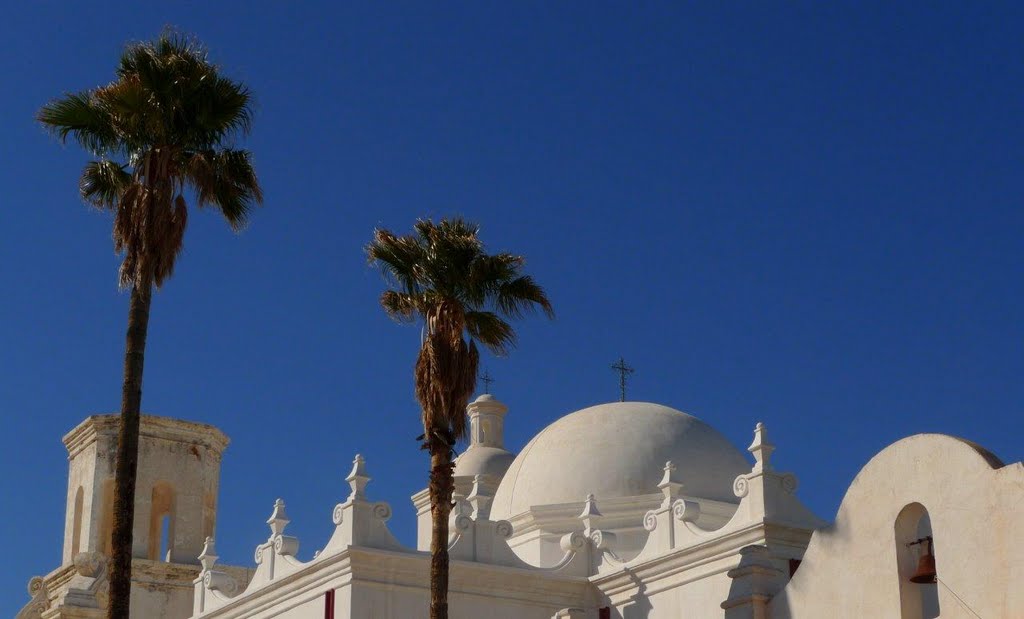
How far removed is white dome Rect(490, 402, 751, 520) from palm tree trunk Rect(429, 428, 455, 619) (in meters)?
11.7

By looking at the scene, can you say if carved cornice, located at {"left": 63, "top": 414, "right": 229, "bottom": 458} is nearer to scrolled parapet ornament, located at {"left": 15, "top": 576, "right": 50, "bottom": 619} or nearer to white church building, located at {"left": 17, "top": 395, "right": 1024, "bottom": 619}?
white church building, located at {"left": 17, "top": 395, "right": 1024, "bottom": 619}

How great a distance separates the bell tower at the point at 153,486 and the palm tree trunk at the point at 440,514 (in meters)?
19.5

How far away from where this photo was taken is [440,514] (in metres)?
22.7

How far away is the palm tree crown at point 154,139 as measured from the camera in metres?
21.7

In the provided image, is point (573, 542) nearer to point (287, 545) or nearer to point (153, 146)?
point (287, 545)

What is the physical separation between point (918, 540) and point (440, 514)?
713 cm

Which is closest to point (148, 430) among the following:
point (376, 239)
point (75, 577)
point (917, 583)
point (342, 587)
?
point (75, 577)

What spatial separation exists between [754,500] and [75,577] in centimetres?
2009

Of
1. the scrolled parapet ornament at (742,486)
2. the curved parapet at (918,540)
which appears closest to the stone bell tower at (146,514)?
the scrolled parapet ornament at (742,486)

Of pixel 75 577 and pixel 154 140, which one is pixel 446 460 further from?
pixel 75 577

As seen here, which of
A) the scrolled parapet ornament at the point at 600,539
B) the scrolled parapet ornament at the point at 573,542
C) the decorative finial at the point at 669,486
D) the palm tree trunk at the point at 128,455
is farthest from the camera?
the scrolled parapet ornament at the point at 600,539

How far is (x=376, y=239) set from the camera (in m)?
24.4

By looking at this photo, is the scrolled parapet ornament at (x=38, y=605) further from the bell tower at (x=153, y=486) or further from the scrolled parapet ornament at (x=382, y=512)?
the scrolled parapet ornament at (x=382, y=512)

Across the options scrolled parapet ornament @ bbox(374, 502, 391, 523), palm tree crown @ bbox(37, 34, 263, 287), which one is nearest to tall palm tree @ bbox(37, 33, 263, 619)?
palm tree crown @ bbox(37, 34, 263, 287)
